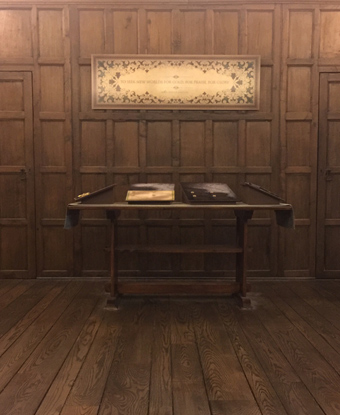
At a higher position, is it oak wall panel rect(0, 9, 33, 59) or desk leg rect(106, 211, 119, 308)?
oak wall panel rect(0, 9, 33, 59)

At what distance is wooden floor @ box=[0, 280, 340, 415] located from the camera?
90.1 inches

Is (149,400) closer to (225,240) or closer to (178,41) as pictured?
(225,240)

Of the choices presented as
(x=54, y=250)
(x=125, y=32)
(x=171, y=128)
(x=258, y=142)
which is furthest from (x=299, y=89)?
(x=54, y=250)

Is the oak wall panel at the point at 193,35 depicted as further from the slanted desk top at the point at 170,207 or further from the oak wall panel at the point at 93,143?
the slanted desk top at the point at 170,207

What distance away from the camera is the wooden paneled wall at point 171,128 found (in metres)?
4.83

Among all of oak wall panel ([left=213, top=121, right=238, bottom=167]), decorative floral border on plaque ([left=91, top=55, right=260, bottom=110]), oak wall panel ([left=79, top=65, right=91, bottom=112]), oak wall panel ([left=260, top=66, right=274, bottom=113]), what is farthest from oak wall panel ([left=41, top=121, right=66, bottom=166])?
oak wall panel ([left=260, top=66, right=274, bottom=113])

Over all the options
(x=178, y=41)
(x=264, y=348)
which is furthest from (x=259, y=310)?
(x=178, y=41)

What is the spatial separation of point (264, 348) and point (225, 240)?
2061 millimetres

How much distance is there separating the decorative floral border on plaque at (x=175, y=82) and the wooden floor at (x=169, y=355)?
2.12m

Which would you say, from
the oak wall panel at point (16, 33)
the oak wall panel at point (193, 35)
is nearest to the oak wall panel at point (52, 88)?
the oak wall panel at point (16, 33)

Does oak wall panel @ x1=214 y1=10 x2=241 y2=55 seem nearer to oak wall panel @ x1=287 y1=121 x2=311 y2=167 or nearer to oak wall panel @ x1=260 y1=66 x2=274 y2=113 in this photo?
oak wall panel @ x1=260 y1=66 x2=274 y2=113

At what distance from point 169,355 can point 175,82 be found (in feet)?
10.0

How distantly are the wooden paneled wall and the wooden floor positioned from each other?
0.75 metres

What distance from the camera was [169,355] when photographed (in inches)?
114
